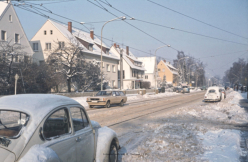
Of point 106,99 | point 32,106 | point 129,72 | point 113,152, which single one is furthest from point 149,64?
point 32,106

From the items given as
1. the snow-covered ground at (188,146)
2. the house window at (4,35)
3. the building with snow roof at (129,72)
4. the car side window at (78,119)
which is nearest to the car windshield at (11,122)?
the car side window at (78,119)

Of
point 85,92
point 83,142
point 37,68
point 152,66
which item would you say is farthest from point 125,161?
point 152,66

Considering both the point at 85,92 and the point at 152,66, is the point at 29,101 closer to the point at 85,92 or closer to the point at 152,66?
the point at 85,92

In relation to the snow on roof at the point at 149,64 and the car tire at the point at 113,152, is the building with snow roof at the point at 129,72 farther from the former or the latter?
the car tire at the point at 113,152

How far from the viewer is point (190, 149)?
22.2 feet

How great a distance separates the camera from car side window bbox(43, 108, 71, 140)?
343 cm

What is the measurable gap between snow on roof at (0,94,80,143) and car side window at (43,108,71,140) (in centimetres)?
12

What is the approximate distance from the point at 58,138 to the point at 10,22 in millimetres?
35904

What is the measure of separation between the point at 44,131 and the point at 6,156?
1.94 ft

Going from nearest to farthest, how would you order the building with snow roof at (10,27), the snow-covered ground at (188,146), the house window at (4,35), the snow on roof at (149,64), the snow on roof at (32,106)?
the snow on roof at (32,106) → the snow-covered ground at (188,146) → the house window at (4,35) → the building with snow roof at (10,27) → the snow on roof at (149,64)

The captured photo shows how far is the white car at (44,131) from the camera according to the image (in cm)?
300

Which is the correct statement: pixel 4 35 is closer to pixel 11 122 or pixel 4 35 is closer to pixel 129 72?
pixel 11 122

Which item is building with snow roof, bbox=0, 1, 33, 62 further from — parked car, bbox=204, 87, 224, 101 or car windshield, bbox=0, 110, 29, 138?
car windshield, bbox=0, 110, 29, 138

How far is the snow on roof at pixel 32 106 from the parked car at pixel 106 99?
1643 cm
